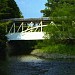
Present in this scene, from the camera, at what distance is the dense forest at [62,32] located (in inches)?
2200

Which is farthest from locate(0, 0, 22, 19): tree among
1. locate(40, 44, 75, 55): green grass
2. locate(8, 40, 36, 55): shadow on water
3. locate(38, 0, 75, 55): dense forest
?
locate(40, 44, 75, 55): green grass

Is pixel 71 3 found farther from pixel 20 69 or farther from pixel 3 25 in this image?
pixel 20 69

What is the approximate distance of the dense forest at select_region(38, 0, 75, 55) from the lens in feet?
183

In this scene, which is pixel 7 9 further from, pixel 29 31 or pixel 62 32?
pixel 62 32

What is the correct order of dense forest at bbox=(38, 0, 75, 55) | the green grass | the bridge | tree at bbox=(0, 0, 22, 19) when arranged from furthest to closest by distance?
the bridge, tree at bbox=(0, 0, 22, 19), dense forest at bbox=(38, 0, 75, 55), the green grass

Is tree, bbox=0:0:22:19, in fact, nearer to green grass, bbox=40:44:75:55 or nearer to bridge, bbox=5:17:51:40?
bridge, bbox=5:17:51:40

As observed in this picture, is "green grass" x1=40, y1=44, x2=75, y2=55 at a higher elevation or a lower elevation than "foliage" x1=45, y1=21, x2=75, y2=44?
lower

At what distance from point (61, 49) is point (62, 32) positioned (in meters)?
2.55

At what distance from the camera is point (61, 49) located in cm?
5569

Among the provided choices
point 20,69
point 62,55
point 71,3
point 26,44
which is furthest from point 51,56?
point 26,44

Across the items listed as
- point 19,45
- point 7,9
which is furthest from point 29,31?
point 19,45

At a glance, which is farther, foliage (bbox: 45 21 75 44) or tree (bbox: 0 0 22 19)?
tree (bbox: 0 0 22 19)

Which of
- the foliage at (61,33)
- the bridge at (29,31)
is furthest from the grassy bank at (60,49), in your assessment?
the bridge at (29,31)

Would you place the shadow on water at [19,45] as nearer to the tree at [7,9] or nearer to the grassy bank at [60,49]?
the tree at [7,9]
